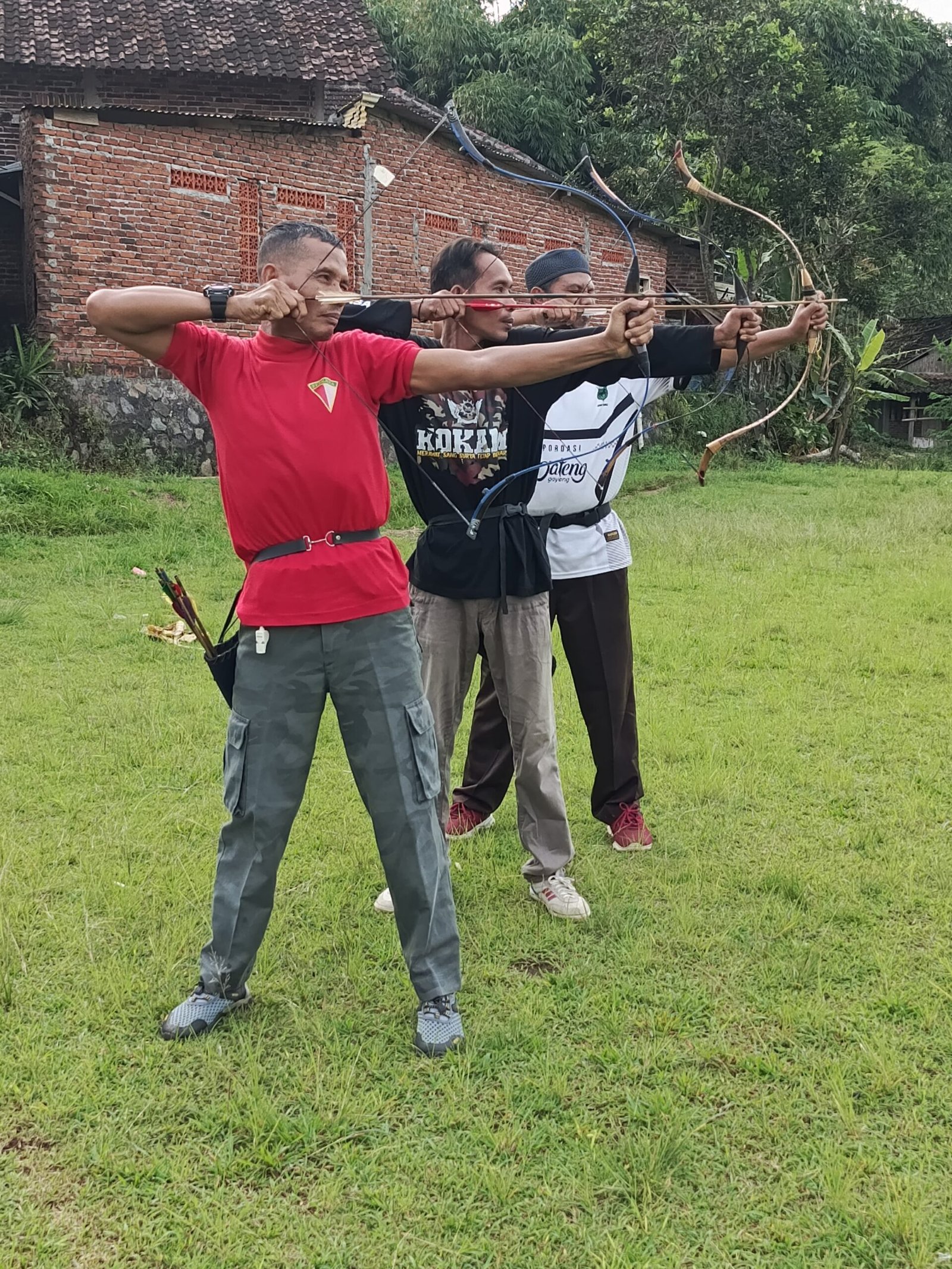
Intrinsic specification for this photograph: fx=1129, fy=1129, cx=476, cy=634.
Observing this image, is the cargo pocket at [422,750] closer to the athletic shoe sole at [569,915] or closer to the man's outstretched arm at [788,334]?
the athletic shoe sole at [569,915]

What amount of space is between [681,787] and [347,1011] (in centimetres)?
214

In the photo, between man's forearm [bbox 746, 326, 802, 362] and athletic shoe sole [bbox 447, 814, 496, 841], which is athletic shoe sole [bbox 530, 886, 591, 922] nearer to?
athletic shoe sole [bbox 447, 814, 496, 841]

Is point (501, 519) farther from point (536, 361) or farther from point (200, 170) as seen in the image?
point (200, 170)

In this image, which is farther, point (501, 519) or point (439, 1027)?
point (501, 519)

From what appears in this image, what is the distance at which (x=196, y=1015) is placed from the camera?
3004 millimetres

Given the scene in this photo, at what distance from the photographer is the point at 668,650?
7.15 meters

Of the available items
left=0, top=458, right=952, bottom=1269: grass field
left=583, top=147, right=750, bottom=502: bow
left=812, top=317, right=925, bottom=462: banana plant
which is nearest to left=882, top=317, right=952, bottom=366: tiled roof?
left=812, top=317, right=925, bottom=462: banana plant

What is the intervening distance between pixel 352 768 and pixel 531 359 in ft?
3.74

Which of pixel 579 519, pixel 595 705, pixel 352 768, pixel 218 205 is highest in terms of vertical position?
pixel 218 205

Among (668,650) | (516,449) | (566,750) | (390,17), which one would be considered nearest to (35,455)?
(668,650)

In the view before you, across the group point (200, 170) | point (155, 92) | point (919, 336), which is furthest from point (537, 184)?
point (919, 336)

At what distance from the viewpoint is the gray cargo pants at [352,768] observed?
9.46 feet

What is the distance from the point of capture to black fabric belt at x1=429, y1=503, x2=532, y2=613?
3516mm

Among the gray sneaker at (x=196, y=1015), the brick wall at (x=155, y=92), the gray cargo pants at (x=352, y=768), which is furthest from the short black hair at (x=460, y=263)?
the brick wall at (x=155, y=92)
